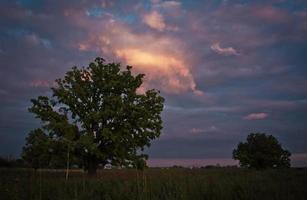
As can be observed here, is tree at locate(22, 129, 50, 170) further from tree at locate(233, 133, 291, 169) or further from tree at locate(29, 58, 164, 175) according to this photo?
tree at locate(233, 133, 291, 169)

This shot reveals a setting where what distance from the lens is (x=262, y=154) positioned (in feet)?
249

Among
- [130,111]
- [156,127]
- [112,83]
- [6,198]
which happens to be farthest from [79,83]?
[6,198]

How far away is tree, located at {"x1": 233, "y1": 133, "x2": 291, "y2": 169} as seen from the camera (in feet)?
246

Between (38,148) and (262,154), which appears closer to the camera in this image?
(38,148)

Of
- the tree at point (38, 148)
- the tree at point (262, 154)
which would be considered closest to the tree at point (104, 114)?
the tree at point (38, 148)

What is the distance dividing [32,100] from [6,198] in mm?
33346

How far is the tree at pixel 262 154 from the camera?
75125 mm

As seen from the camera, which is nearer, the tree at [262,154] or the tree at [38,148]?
the tree at [38,148]

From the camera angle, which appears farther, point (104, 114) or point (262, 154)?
point (262, 154)

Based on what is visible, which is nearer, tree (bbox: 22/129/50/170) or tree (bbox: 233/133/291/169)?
tree (bbox: 22/129/50/170)

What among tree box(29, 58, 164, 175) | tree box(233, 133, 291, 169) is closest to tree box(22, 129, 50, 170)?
tree box(29, 58, 164, 175)

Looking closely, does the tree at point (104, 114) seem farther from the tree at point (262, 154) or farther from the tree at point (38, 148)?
the tree at point (262, 154)

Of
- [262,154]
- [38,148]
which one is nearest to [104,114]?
[38,148]

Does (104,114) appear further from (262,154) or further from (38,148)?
(262,154)
